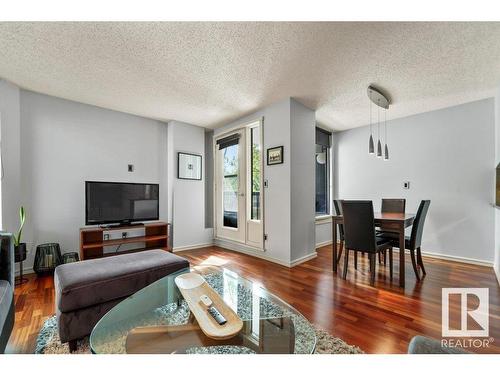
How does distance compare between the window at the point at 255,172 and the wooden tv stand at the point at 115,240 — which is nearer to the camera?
the wooden tv stand at the point at 115,240

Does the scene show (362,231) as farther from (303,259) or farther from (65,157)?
(65,157)

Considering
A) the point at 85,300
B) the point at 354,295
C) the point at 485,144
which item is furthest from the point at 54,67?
the point at 485,144

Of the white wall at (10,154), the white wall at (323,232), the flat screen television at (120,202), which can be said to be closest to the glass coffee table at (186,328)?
the flat screen television at (120,202)

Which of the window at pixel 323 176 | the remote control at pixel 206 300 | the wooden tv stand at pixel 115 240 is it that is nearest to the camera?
the remote control at pixel 206 300

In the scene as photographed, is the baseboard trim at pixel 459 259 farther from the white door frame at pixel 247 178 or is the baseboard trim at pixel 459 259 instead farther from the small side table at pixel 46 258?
the small side table at pixel 46 258

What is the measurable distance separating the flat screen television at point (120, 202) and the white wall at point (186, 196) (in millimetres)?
411

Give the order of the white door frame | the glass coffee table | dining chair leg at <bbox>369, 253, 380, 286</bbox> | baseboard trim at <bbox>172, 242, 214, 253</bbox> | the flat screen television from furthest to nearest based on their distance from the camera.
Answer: baseboard trim at <bbox>172, 242, 214, 253</bbox>, the white door frame, the flat screen television, dining chair leg at <bbox>369, 253, 380, 286</bbox>, the glass coffee table

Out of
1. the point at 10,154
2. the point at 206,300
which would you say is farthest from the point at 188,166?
the point at 206,300

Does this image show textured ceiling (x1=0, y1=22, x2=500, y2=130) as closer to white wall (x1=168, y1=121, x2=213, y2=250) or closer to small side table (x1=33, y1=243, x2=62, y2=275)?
white wall (x1=168, y1=121, x2=213, y2=250)

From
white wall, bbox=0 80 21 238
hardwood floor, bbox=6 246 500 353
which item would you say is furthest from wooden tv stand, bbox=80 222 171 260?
white wall, bbox=0 80 21 238

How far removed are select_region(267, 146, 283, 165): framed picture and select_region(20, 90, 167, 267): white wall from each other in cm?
222

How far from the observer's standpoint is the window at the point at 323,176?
471cm

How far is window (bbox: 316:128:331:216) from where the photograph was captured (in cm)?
471

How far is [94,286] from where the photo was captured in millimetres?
1434
